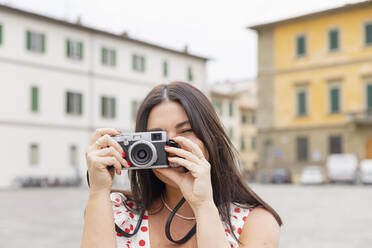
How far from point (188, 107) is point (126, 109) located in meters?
34.3

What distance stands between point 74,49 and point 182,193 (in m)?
31.8

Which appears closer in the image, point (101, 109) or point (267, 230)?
point (267, 230)

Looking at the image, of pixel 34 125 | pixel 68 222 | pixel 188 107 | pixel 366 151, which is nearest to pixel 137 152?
pixel 188 107

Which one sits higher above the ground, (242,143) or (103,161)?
(103,161)

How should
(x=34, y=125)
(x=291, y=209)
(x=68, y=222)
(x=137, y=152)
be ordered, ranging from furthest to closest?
1. (x=34, y=125)
2. (x=291, y=209)
3. (x=68, y=222)
4. (x=137, y=152)

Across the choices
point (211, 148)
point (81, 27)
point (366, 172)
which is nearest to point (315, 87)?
point (366, 172)

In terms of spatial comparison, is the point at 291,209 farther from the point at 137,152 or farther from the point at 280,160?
the point at 280,160

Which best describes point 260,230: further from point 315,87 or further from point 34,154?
point 315,87

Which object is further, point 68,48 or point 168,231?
point 68,48

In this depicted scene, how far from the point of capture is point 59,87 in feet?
105

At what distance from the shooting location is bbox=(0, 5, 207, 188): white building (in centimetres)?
2925

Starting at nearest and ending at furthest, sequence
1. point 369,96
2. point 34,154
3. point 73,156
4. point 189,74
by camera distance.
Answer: point 34,154 → point 73,156 → point 369,96 → point 189,74

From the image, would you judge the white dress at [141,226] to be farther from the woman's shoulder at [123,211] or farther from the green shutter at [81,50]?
the green shutter at [81,50]

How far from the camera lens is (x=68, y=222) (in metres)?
10.8
